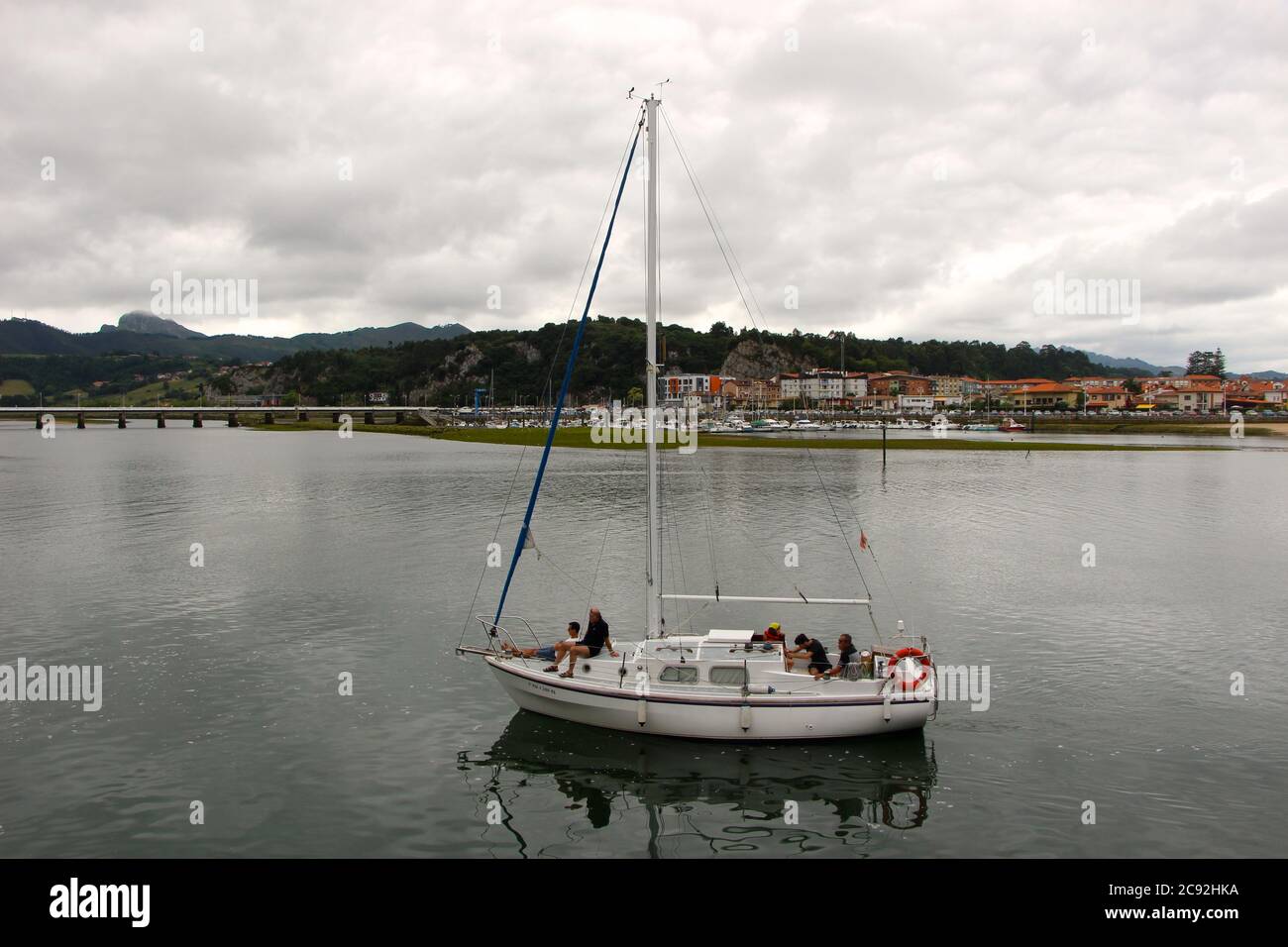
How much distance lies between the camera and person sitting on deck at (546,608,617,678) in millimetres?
20719

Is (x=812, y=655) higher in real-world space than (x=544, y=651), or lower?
higher

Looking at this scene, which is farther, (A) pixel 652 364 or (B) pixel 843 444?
(B) pixel 843 444

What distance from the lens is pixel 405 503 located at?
6297 centimetres

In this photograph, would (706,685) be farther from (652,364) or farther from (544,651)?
(652,364)

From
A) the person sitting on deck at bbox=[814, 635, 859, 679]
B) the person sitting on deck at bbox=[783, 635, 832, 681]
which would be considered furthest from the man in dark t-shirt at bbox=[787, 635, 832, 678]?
the person sitting on deck at bbox=[814, 635, 859, 679]

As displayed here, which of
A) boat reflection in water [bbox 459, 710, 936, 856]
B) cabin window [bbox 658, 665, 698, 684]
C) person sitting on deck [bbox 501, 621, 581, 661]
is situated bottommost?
boat reflection in water [bbox 459, 710, 936, 856]

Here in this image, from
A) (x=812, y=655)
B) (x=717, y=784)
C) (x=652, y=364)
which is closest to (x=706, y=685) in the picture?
(x=717, y=784)

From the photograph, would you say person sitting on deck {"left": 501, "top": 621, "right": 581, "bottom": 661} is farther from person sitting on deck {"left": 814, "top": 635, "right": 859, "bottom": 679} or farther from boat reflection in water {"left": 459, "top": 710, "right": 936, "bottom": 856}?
person sitting on deck {"left": 814, "top": 635, "right": 859, "bottom": 679}

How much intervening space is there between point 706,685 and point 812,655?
2.86m

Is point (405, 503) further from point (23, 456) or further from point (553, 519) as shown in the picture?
point (23, 456)

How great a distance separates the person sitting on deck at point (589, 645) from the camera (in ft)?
68.0

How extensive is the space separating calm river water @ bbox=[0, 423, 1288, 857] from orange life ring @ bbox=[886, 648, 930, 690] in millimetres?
1553

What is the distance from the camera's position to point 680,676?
65.7 feet
